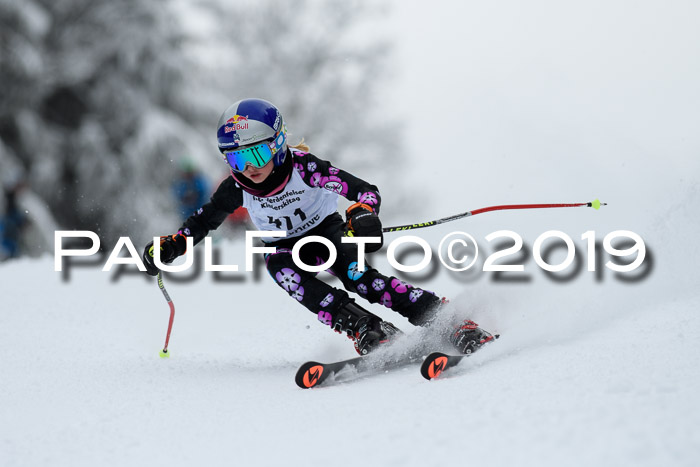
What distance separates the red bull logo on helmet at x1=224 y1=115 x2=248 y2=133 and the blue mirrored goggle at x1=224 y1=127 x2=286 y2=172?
0.10m

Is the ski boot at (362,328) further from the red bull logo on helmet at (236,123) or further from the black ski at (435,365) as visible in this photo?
the red bull logo on helmet at (236,123)

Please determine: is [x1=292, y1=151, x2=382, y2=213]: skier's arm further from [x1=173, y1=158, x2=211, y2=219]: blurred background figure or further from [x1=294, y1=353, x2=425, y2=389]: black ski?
[x1=173, y1=158, x2=211, y2=219]: blurred background figure

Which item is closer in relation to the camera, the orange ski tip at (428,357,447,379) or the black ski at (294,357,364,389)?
the orange ski tip at (428,357,447,379)

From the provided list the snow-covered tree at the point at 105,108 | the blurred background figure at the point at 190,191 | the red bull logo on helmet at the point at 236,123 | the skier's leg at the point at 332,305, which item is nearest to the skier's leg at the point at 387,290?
the skier's leg at the point at 332,305

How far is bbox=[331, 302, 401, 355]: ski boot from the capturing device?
3115 mm

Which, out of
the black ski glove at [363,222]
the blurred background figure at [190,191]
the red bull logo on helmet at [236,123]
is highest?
the blurred background figure at [190,191]

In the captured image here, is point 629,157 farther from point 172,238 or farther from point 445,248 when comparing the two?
point 172,238

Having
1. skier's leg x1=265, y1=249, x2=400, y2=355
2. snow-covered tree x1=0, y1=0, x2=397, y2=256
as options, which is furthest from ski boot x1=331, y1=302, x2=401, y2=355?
snow-covered tree x1=0, y1=0, x2=397, y2=256

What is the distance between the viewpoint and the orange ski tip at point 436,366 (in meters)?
2.52

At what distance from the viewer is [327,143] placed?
665 inches

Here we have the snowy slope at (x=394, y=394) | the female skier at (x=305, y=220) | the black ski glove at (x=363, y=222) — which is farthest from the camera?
the female skier at (x=305, y=220)

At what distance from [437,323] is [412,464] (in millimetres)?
1597

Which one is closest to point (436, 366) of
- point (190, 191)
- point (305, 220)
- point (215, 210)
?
point (305, 220)

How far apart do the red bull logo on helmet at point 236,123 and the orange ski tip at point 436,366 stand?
1.43m
